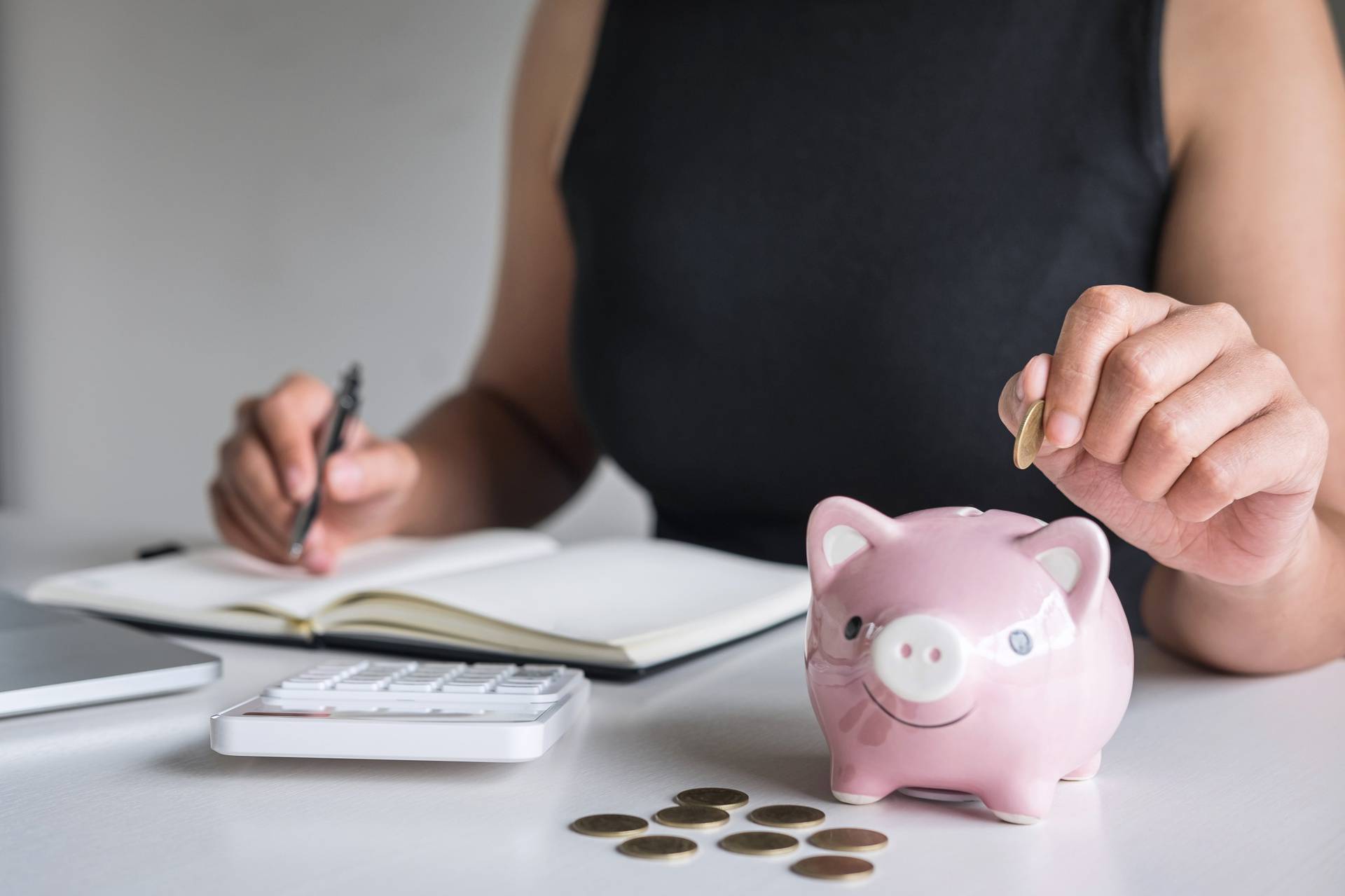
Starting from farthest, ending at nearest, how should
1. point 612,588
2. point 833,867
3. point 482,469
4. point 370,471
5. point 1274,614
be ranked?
point 482,469, point 370,471, point 612,588, point 1274,614, point 833,867

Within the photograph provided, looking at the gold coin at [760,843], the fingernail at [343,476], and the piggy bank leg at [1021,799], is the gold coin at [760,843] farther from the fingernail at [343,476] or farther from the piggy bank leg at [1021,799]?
the fingernail at [343,476]

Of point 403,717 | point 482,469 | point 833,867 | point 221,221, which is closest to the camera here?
point 833,867

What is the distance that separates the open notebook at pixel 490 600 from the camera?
664 millimetres

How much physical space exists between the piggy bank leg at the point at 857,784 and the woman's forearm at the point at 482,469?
2.37 ft

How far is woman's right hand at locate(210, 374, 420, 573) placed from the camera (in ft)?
3.11

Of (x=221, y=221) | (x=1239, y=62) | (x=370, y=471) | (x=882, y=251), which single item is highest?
(x=221, y=221)

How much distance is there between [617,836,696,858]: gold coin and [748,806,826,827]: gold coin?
0.11ft

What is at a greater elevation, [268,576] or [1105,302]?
[1105,302]

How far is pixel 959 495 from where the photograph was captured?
97cm

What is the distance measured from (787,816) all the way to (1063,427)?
0.18m

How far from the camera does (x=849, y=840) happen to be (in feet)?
1.31

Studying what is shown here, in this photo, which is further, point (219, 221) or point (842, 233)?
point (219, 221)

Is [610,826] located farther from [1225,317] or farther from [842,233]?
[842,233]

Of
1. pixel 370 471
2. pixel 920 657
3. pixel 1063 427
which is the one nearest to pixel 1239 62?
pixel 1063 427
